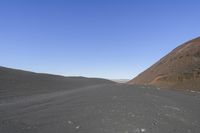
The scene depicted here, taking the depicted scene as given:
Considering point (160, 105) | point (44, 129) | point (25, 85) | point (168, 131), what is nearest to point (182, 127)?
point (168, 131)

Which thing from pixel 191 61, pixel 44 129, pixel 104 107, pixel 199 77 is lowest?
pixel 44 129

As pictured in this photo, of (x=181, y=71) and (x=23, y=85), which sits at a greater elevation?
(x=181, y=71)

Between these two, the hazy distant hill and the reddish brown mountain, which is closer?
the hazy distant hill

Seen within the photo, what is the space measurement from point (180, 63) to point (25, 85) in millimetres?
19063

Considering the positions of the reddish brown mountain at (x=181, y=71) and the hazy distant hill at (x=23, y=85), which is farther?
the reddish brown mountain at (x=181, y=71)

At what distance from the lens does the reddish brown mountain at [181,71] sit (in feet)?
95.2

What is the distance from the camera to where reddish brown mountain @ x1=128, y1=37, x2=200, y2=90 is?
2903cm

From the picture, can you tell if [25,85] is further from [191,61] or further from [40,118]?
[191,61]

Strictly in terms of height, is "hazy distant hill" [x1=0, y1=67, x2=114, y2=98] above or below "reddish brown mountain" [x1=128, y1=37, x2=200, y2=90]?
below

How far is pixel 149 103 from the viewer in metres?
10.1

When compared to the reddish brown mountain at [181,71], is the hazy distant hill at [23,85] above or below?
below

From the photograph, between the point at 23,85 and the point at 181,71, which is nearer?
the point at 23,85

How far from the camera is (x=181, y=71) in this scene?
1228 inches

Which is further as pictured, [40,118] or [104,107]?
[104,107]
